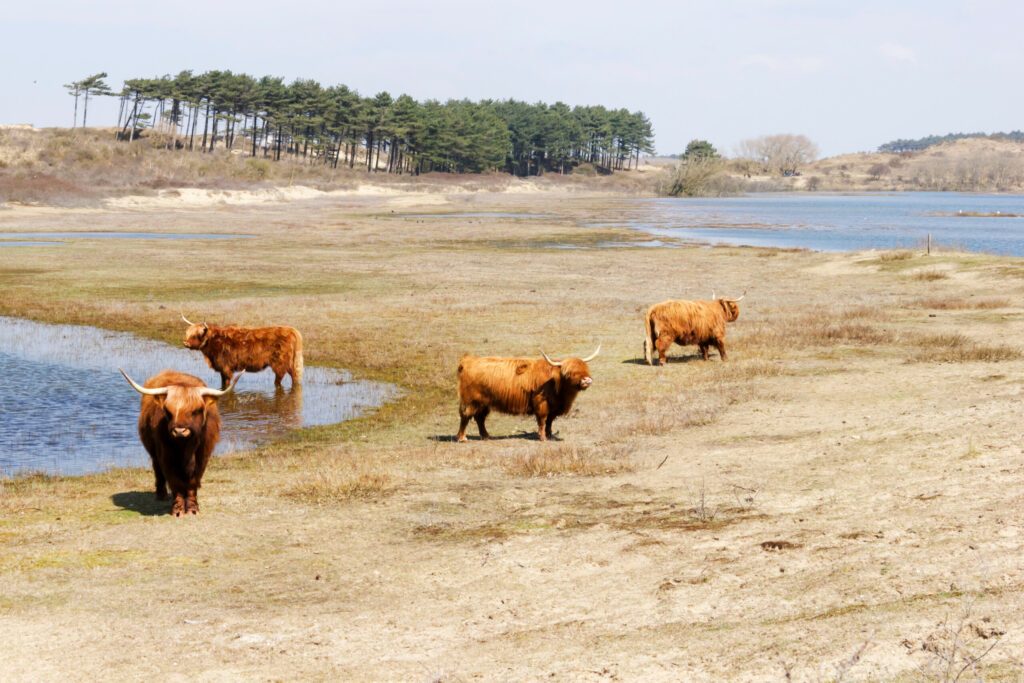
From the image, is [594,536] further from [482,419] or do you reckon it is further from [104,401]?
[104,401]

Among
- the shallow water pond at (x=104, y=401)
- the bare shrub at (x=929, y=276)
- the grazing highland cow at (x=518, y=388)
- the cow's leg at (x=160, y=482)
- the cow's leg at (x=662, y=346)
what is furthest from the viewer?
the bare shrub at (x=929, y=276)

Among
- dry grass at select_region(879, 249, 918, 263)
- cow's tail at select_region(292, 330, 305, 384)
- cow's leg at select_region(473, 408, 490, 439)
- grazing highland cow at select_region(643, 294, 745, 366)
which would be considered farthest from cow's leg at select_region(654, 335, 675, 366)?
dry grass at select_region(879, 249, 918, 263)

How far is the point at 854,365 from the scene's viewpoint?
68.4ft

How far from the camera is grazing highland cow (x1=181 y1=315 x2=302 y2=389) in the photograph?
20750 millimetres

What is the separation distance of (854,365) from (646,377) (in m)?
3.92

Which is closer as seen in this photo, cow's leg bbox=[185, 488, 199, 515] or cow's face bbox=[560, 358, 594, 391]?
cow's leg bbox=[185, 488, 199, 515]

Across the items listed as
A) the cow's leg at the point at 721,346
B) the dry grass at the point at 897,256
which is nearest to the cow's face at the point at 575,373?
the cow's leg at the point at 721,346

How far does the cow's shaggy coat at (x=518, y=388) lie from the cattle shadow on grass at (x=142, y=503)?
15.2ft

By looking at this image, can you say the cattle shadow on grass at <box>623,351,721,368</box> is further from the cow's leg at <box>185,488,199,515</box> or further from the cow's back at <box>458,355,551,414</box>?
the cow's leg at <box>185,488,199,515</box>

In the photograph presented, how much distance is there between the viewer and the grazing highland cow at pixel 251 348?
20750mm

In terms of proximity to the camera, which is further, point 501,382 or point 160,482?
point 501,382

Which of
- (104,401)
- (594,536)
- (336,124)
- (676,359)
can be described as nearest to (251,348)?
(104,401)

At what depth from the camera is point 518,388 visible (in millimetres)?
15828

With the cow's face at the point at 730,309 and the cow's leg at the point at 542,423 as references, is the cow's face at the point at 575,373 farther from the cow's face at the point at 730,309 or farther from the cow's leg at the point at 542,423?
the cow's face at the point at 730,309
